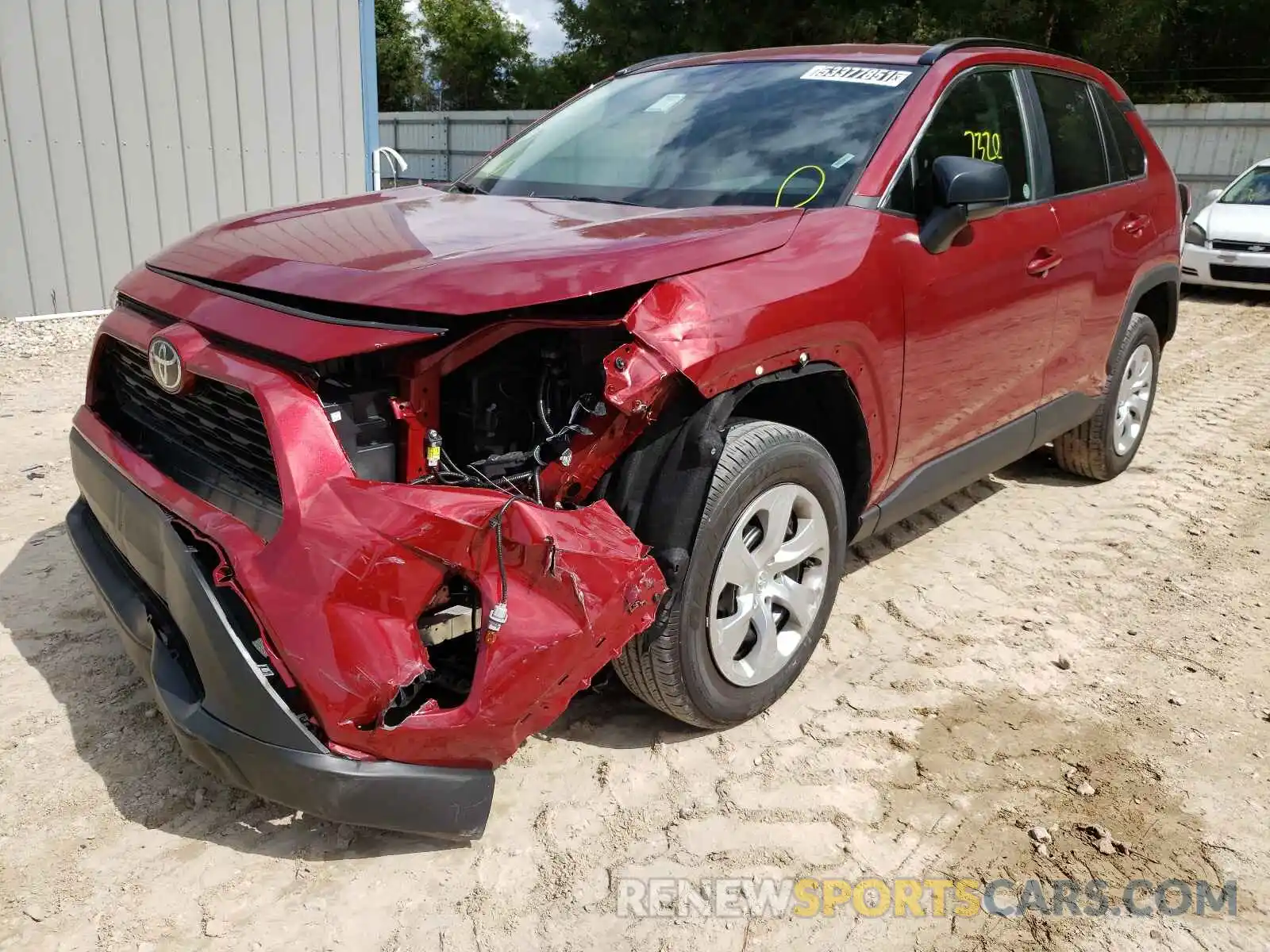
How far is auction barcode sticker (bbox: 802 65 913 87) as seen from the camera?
3.26 meters

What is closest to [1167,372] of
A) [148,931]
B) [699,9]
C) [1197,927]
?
[1197,927]

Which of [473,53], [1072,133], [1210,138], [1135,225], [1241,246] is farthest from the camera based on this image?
[473,53]

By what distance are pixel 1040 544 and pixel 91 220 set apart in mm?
7061

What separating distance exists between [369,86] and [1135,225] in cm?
695

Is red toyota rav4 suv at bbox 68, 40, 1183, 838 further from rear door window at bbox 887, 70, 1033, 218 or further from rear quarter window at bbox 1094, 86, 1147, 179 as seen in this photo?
rear quarter window at bbox 1094, 86, 1147, 179

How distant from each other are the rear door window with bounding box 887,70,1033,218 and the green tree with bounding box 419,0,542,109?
40.6 m

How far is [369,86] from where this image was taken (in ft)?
29.7

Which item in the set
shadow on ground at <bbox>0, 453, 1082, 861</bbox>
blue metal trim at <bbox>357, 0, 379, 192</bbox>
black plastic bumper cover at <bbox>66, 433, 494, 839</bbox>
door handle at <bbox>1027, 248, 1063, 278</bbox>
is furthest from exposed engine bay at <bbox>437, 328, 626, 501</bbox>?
blue metal trim at <bbox>357, 0, 379, 192</bbox>

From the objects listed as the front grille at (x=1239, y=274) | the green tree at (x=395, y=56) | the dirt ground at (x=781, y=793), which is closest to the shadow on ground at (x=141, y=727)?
the dirt ground at (x=781, y=793)

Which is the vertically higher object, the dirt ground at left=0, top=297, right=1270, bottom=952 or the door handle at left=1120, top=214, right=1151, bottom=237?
the door handle at left=1120, top=214, right=1151, bottom=237

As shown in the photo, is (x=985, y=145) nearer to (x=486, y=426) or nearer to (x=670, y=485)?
(x=670, y=485)

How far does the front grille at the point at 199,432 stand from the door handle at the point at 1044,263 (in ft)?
8.86

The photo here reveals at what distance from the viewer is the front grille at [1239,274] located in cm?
1043

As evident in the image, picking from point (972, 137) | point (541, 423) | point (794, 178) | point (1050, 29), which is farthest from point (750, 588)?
point (1050, 29)
